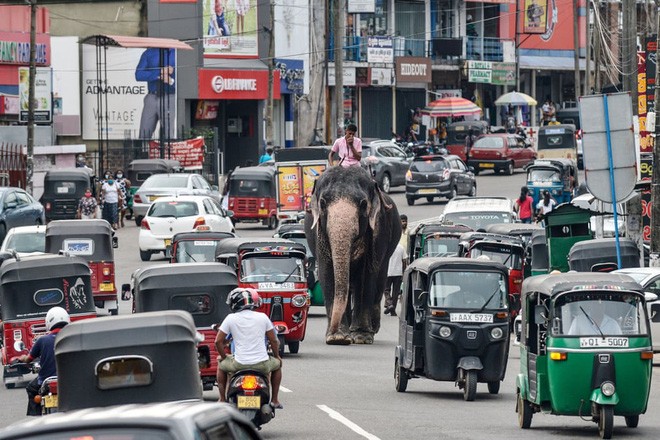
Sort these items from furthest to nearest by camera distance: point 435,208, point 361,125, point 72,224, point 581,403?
point 361,125, point 435,208, point 72,224, point 581,403

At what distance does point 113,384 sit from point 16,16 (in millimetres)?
42062

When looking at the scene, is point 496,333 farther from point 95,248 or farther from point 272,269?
point 95,248

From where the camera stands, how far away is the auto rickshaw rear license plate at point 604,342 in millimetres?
15703

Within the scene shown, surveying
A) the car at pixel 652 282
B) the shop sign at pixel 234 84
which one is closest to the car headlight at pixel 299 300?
the car at pixel 652 282

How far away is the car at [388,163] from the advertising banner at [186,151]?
607 cm

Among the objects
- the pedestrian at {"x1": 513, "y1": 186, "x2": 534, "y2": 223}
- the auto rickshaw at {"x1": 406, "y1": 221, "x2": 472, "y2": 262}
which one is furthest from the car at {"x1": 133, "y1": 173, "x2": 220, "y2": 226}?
the auto rickshaw at {"x1": 406, "y1": 221, "x2": 472, "y2": 262}

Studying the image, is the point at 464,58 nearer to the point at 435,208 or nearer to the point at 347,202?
the point at 435,208

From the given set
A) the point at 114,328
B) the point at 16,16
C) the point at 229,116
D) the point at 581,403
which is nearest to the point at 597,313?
the point at 581,403

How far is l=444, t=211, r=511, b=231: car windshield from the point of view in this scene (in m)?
35.8

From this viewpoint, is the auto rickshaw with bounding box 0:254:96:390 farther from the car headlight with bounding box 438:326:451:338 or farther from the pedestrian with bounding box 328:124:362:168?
the car headlight with bounding box 438:326:451:338

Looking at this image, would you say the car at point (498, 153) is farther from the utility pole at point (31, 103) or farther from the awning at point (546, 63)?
the awning at point (546, 63)

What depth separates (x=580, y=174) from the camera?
6200 cm

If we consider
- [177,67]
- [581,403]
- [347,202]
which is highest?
[177,67]

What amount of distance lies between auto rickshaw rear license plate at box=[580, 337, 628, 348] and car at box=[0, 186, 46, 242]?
23.5 metres
